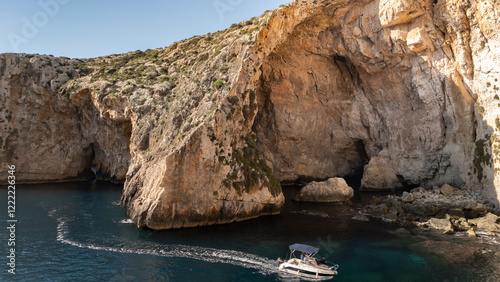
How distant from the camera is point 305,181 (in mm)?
62062

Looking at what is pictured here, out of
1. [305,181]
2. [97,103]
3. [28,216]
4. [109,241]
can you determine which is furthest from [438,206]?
[97,103]

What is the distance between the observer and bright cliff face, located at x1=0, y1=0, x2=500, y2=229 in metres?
36.2

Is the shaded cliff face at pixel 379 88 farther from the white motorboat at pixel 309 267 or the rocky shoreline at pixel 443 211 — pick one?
the white motorboat at pixel 309 267

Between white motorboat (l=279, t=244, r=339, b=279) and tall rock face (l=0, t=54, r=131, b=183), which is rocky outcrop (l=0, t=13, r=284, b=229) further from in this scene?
white motorboat (l=279, t=244, r=339, b=279)

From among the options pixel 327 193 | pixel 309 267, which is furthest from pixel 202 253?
pixel 327 193

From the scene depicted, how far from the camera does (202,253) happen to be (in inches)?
1008

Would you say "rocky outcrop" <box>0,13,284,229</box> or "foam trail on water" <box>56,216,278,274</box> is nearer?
"foam trail on water" <box>56,216,278,274</box>

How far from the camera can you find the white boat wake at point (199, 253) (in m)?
23.6

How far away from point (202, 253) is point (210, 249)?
0.98 metres

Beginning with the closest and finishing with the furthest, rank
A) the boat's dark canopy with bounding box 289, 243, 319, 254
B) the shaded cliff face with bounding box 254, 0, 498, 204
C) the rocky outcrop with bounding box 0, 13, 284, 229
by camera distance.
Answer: the boat's dark canopy with bounding box 289, 243, 319, 254, the rocky outcrop with bounding box 0, 13, 284, 229, the shaded cliff face with bounding box 254, 0, 498, 204

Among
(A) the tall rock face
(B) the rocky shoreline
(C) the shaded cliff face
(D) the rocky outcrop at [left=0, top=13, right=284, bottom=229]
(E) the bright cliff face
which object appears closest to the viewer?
(B) the rocky shoreline

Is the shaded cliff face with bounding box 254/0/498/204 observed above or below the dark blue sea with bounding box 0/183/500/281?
above

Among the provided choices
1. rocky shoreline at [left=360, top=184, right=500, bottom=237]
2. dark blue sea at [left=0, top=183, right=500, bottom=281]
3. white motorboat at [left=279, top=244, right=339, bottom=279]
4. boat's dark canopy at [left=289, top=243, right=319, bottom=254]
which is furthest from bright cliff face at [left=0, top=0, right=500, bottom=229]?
white motorboat at [left=279, top=244, right=339, bottom=279]

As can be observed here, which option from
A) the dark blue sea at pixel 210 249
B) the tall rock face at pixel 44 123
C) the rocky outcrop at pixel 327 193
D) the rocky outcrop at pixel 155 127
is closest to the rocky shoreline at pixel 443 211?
the dark blue sea at pixel 210 249
